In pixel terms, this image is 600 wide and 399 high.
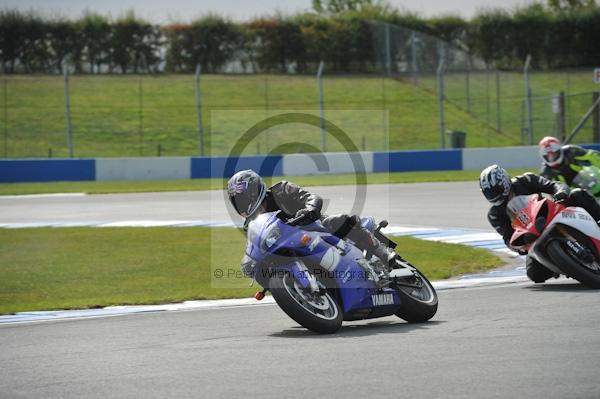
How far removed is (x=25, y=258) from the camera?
15367 millimetres

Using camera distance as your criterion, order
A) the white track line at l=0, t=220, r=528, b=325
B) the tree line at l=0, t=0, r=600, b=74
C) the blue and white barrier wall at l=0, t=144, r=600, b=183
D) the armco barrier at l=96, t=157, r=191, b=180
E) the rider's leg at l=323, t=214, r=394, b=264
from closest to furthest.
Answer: the rider's leg at l=323, t=214, r=394, b=264 < the white track line at l=0, t=220, r=528, b=325 < the blue and white barrier wall at l=0, t=144, r=600, b=183 < the armco barrier at l=96, t=157, r=191, b=180 < the tree line at l=0, t=0, r=600, b=74

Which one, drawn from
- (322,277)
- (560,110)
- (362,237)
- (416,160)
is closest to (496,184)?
(362,237)

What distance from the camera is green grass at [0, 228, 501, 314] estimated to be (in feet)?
38.6

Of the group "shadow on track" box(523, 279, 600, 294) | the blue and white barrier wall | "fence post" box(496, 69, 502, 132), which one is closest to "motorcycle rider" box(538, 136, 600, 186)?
"shadow on track" box(523, 279, 600, 294)

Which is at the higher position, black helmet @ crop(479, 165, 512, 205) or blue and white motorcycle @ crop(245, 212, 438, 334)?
black helmet @ crop(479, 165, 512, 205)

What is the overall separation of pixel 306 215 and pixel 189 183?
22.4 m

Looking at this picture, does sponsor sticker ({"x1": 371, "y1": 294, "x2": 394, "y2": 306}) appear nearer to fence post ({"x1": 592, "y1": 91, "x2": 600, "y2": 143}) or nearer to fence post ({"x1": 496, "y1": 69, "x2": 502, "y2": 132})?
fence post ({"x1": 592, "y1": 91, "x2": 600, "y2": 143})

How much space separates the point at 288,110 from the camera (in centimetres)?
3969

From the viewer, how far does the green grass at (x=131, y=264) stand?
11.8 meters

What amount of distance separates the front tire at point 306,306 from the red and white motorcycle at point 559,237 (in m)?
2.80

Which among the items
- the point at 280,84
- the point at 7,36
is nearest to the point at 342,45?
the point at 280,84

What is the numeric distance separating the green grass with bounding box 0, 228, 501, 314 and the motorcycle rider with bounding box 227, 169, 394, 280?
282cm

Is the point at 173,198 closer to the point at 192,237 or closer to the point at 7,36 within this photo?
the point at 192,237

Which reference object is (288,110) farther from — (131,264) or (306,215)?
(306,215)
